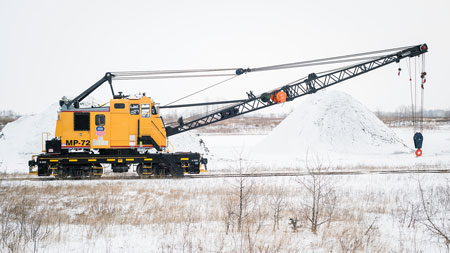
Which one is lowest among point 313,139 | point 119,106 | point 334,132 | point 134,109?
point 313,139

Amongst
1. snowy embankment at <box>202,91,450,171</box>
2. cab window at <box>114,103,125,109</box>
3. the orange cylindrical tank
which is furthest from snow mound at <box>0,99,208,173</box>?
cab window at <box>114,103,125,109</box>

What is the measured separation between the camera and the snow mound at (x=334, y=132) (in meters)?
28.7

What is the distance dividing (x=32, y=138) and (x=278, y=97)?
2178 cm

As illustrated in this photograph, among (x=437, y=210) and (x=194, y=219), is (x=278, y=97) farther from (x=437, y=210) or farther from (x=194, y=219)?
(x=194, y=219)

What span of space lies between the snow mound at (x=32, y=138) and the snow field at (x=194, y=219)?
1399 centimetres

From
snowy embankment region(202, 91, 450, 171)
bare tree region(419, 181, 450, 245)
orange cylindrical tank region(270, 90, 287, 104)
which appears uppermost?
orange cylindrical tank region(270, 90, 287, 104)

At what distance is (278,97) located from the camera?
18969 mm

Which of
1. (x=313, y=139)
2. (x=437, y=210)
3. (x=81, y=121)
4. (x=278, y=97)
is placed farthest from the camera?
(x=313, y=139)

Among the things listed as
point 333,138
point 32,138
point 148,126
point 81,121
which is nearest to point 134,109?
point 148,126

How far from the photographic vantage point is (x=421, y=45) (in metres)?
20.1

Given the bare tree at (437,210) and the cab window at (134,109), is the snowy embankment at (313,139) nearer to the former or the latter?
the cab window at (134,109)

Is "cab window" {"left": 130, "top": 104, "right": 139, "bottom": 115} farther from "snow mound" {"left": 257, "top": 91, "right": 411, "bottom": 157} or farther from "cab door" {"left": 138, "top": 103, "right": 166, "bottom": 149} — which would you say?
"snow mound" {"left": 257, "top": 91, "right": 411, "bottom": 157}

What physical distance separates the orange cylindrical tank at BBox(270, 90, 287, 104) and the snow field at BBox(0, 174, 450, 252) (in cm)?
648

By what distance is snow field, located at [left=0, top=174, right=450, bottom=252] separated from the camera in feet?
21.9
